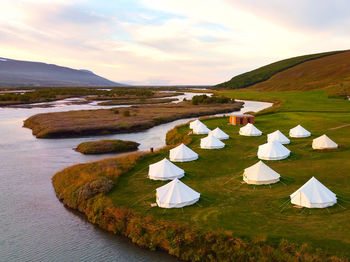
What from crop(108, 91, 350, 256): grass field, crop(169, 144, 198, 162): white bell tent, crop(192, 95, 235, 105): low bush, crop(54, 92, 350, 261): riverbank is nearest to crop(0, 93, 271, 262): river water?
crop(54, 92, 350, 261): riverbank

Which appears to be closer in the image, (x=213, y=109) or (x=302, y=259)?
(x=302, y=259)

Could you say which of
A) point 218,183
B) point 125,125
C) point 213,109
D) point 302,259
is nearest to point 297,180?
point 218,183

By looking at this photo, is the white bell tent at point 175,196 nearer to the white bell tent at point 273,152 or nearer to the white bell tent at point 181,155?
the white bell tent at point 181,155

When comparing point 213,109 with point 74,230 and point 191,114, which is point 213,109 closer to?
point 191,114

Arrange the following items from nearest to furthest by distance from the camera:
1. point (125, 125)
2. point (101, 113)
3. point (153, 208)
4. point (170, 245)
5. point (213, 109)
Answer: point (170, 245) < point (153, 208) < point (125, 125) < point (101, 113) < point (213, 109)

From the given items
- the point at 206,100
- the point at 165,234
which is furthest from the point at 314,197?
the point at 206,100

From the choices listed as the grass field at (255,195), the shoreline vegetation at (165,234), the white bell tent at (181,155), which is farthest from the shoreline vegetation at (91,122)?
the shoreline vegetation at (165,234)

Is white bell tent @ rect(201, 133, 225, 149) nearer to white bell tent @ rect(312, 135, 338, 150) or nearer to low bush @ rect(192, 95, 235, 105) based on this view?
white bell tent @ rect(312, 135, 338, 150)
